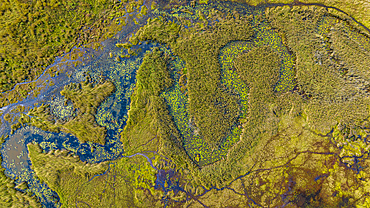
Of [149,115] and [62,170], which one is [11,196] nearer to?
[62,170]

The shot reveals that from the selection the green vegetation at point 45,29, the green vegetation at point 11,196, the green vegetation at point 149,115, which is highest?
the green vegetation at point 45,29

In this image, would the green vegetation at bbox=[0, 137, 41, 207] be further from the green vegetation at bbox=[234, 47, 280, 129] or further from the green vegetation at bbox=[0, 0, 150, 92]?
the green vegetation at bbox=[234, 47, 280, 129]

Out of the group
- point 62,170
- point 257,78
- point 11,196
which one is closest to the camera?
point 11,196

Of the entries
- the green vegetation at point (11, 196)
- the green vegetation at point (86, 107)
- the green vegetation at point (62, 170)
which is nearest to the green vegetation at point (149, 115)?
the green vegetation at point (86, 107)

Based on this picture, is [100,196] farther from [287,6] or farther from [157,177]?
[287,6]

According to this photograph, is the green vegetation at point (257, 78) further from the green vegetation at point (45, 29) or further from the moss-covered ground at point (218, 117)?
the green vegetation at point (45, 29)

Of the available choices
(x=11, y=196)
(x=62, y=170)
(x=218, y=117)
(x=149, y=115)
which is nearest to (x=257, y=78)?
(x=218, y=117)

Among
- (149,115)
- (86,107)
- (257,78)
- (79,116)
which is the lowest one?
(149,115)

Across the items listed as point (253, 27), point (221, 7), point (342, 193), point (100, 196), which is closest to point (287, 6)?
point (253, 27)

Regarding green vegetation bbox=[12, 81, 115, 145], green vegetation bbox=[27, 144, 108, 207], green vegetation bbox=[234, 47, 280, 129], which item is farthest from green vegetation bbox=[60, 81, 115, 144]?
green vegetation bbox=[234, 47, 280, 129]
